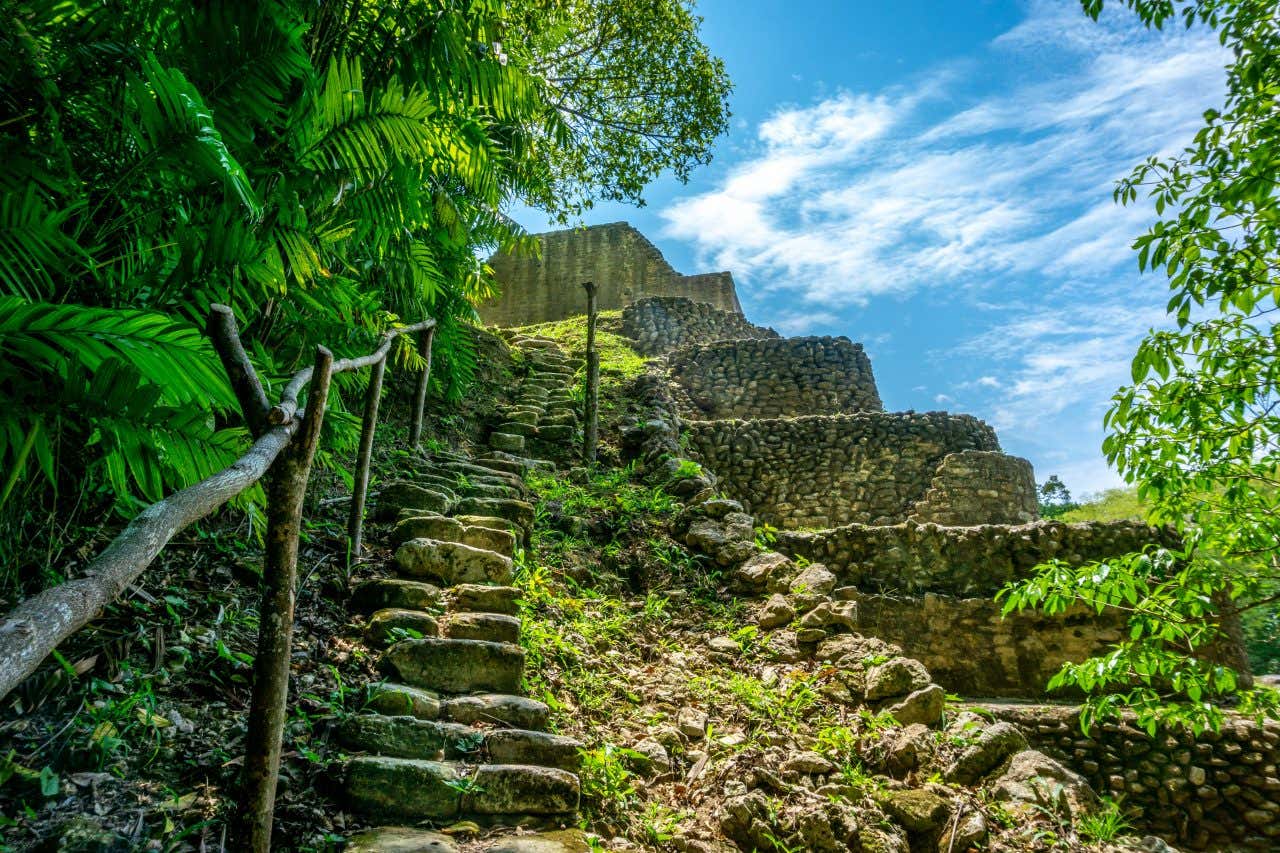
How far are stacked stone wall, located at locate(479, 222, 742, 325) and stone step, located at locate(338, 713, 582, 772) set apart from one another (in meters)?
15.1

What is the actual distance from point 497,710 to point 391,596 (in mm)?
812

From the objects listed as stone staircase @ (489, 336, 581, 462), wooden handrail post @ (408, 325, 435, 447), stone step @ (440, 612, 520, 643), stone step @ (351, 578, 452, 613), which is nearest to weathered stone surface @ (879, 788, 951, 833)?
stone step @ (440, 612, 520, 643)

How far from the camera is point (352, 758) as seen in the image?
194cm

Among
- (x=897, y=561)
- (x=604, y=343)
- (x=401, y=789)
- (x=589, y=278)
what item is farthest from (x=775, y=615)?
(x=589, y=278)

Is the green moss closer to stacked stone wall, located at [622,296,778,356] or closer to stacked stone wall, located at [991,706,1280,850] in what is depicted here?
stacked stone wall, located at [622,296,778,356]

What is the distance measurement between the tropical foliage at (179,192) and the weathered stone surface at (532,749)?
4.04ft

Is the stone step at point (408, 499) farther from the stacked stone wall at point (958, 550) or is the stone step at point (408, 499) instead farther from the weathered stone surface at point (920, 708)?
the stacked stone wall at point (958, 550)

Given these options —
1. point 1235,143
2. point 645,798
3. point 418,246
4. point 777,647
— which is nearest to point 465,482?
point 418,246

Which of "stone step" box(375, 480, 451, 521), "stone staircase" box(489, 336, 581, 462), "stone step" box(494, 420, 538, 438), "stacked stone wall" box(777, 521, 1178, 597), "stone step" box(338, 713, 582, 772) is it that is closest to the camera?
"stone step" box(338, 713, 582, 772)

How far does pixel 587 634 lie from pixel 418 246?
2.49 metres

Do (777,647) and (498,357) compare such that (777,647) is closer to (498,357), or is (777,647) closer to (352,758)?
(352,758)

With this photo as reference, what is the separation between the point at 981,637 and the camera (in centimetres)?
625

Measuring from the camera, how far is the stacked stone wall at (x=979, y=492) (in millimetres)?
8922

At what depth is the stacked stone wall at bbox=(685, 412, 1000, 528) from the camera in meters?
9.32
